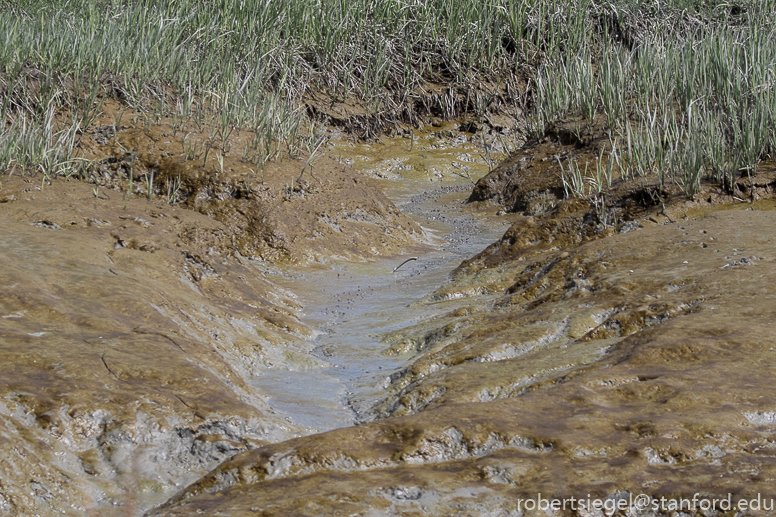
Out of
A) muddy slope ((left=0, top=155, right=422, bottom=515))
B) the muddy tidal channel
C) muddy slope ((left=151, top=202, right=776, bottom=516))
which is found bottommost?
the muddy tidal channel

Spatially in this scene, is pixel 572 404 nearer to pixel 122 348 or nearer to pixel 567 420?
pixel 567 420

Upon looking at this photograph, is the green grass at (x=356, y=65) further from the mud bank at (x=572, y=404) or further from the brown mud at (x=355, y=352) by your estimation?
the mud bank at (x=572, y=404)

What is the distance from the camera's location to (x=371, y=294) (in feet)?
19.9

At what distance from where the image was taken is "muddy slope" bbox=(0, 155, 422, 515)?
251cm

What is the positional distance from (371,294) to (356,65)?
721 centimetres

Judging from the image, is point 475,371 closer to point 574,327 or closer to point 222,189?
point 574,327

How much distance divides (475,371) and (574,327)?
2.08 feet

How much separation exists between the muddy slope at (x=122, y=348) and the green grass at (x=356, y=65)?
43.7 inches

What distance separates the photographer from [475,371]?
3.33 m

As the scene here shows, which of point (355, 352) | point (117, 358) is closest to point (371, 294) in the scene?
point (355, 352)

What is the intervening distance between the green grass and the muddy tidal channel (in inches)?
54.5

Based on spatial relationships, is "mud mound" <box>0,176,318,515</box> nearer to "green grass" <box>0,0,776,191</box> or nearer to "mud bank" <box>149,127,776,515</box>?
"mud bank" <box>149,127,776,515</box>

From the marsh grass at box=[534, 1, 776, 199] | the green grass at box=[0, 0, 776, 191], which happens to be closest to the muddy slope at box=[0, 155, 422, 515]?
the green grass at box=[0, 0, 776, 191]

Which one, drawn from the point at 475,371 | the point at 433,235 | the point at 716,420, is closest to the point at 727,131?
the point at 433,235
